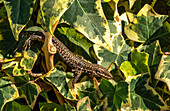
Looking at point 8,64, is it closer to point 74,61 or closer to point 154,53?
point 74,61

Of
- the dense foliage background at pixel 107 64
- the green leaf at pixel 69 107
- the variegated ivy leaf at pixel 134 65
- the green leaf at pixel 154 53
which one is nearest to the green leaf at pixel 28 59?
the dense foliage background at pixel 107 64

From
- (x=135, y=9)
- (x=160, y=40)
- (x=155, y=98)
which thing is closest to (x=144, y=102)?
(x=155, y=98)

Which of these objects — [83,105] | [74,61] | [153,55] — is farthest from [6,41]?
[153,55]

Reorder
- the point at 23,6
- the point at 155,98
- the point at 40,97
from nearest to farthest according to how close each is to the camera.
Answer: the point at 23,6 < the point at 155,98 < the point at 40,97

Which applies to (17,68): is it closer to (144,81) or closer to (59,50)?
(59,50)

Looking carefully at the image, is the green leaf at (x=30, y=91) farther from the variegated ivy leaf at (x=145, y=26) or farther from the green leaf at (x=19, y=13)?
the variegated ivy leaf at (x=145, y=26)
